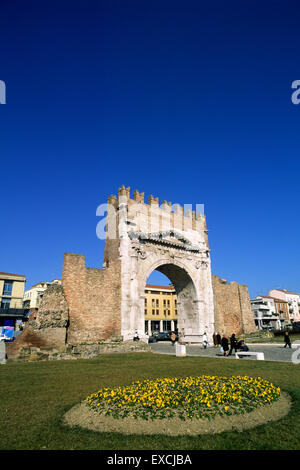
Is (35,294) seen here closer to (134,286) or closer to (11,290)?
(11,290)

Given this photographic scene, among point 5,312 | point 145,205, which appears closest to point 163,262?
point 145,205

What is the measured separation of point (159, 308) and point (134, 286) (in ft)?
146

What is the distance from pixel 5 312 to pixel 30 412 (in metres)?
40.9

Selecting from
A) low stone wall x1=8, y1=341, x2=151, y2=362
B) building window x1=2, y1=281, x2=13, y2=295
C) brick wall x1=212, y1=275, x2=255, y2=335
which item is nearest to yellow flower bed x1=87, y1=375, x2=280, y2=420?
low stone wall x1=8, y1=341, x2=151, y2=362

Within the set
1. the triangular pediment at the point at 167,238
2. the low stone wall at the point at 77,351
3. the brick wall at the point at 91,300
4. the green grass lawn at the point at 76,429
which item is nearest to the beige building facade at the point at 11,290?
the brick wall at the point at 91,300

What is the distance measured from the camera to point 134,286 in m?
23.5

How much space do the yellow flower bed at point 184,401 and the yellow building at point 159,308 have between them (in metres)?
57.8

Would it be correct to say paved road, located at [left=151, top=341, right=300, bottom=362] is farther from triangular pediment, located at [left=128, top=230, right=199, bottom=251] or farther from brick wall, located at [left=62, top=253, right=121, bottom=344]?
triangular pediment, located at [left=128, top=230, right=199, bottom=251]

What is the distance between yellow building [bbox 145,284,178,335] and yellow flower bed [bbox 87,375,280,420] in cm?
5782

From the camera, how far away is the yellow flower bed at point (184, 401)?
541cm

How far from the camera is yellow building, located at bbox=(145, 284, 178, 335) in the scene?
211ft

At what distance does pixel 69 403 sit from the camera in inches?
260

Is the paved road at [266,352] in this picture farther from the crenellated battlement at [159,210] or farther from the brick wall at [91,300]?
the crenellated battlement at [159,210]
